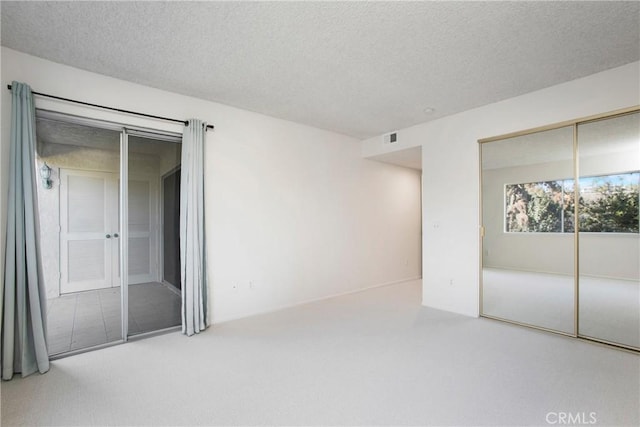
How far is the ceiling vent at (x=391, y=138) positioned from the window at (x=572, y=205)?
180 cm

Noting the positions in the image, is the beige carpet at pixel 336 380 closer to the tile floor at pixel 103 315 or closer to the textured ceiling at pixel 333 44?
the tile floor at pixel 103 315

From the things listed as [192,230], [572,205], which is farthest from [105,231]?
[572,205]

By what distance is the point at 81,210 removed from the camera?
3.04 m

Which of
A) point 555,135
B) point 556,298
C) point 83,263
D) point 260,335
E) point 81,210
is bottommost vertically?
point 260,335

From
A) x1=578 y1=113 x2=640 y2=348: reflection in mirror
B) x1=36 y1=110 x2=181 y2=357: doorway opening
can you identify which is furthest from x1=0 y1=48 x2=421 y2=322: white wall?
x1=578 y1=113 x2=640 y2=348: reflection in mirror

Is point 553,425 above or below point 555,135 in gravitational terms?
below

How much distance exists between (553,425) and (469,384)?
1.70 ft

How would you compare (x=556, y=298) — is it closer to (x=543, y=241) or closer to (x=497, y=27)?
(x=543, y=241)

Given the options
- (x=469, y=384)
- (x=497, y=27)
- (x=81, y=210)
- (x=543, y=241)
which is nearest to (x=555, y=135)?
(x=543, y=241)

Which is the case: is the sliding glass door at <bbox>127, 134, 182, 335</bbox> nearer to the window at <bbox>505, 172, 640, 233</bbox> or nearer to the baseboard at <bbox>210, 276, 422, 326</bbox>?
the baseboard at <bbox>210, 276, 422, 326</bbox>

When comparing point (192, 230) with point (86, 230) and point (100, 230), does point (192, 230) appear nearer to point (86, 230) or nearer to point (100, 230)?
point (100, 230)

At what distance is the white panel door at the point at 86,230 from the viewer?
2.94 metres

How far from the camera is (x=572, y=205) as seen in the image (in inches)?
125

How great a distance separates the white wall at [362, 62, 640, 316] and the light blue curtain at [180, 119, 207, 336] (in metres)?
3.04
